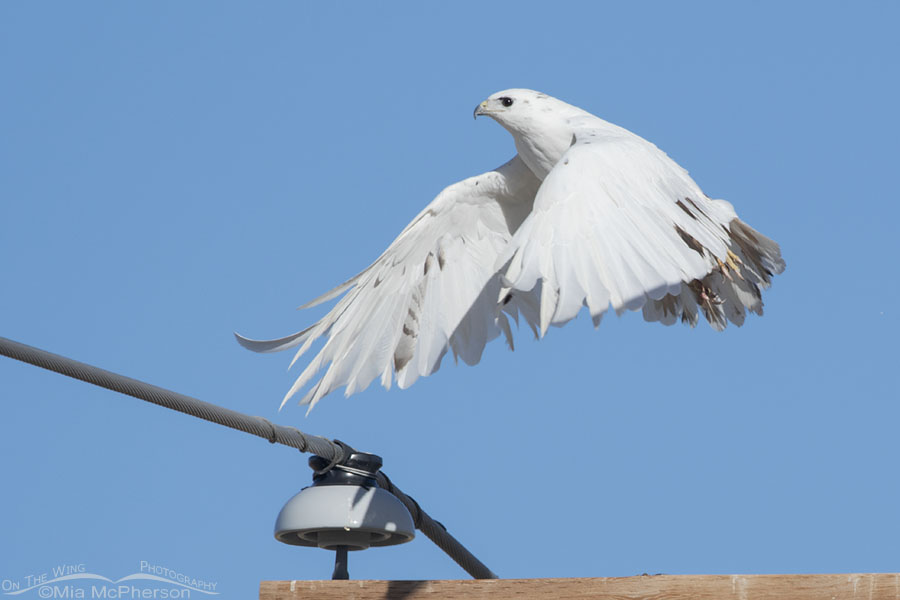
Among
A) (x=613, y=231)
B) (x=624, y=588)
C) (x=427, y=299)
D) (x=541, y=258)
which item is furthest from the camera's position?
(x=427, y=299)

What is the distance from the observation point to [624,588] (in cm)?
413

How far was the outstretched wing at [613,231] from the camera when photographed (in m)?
5.47

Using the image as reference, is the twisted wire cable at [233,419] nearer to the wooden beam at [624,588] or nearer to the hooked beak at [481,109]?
the wooden beam at [624,588]

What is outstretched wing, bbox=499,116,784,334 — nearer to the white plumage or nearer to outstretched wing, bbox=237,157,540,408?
the white plumage

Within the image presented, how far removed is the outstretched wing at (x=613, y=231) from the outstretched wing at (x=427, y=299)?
0.94 metres

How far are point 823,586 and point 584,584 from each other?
77 cm

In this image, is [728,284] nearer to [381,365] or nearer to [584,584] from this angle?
[381,365]

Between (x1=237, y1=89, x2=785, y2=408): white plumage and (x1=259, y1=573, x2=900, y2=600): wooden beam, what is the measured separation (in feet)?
4.19

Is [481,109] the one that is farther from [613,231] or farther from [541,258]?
[541,258]

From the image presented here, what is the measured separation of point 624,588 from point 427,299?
166 inches

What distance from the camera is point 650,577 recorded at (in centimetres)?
412

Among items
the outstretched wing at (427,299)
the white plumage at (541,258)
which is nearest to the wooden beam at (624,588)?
the white plumage at (541,258)

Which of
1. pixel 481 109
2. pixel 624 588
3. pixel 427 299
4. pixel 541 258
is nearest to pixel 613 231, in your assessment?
pixel 541 258

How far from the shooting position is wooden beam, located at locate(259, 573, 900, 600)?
3922mm
